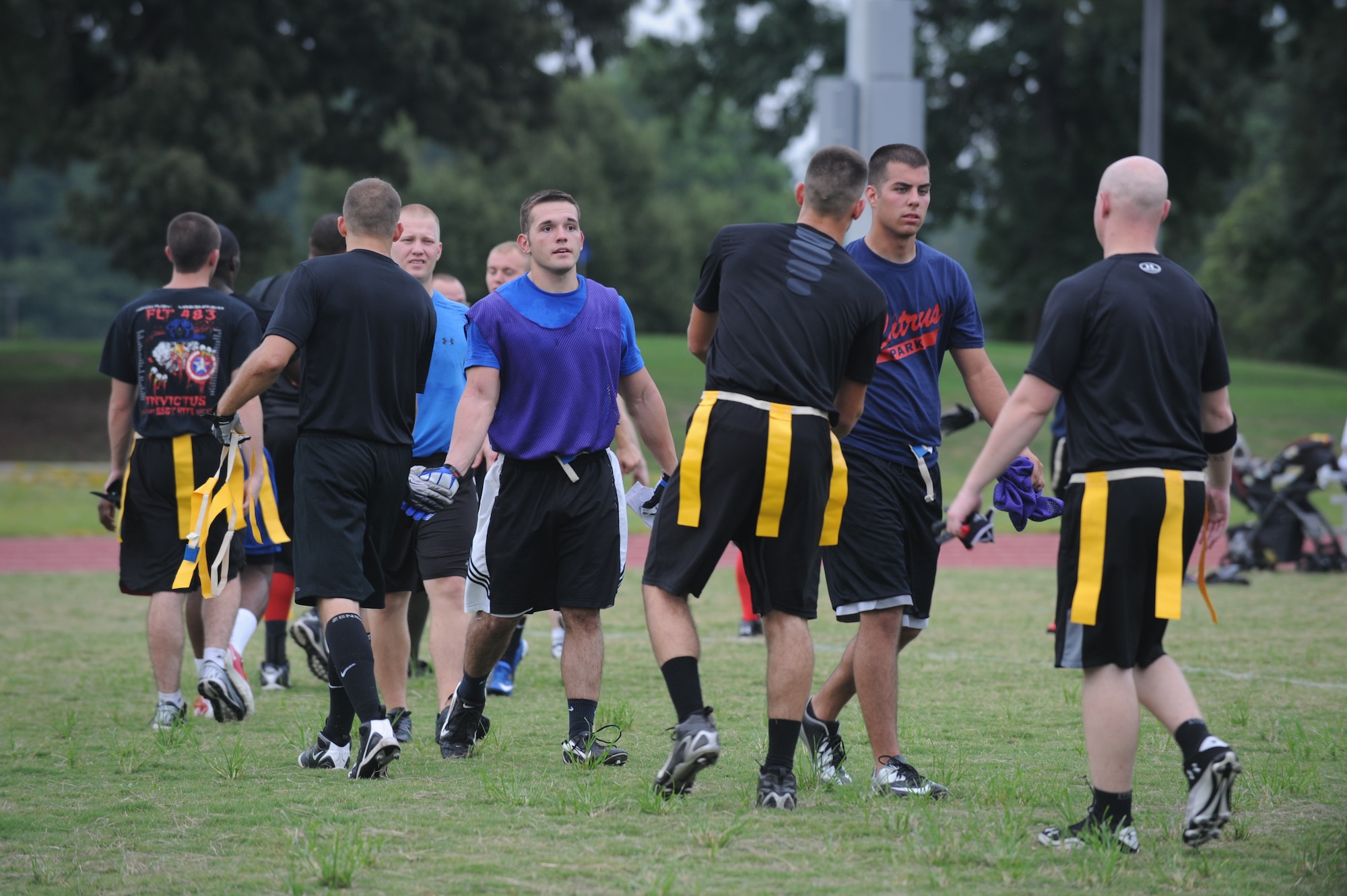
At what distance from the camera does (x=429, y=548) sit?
22.7 feet

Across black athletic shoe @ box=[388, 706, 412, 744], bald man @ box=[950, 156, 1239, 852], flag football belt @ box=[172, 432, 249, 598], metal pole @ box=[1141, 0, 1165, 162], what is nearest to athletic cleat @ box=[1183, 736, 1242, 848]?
bald man @ box=[950, 156, 1239, 852]

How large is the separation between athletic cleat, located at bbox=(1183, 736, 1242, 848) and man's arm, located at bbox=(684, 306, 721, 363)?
2.13m

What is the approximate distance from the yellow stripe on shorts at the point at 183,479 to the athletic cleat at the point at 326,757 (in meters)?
1.66

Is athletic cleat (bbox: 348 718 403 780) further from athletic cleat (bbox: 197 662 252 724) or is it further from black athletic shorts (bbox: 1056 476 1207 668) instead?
black athletic shorts (bbox: 1056 476 1207 668)

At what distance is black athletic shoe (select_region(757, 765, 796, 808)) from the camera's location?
5090 millimetres

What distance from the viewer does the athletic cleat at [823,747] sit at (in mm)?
5605

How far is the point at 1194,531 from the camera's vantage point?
4.64 metres

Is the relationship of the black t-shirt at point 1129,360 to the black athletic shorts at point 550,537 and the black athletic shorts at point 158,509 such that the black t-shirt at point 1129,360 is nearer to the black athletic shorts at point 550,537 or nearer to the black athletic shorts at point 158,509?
the black athletic shorts at point 550,537

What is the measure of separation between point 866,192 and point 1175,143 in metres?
37.0

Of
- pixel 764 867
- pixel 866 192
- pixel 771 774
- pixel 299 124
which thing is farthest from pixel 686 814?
pixel 299 124

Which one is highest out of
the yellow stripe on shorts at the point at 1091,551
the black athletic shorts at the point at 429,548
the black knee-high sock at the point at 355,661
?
the yellow stripe on shorts at the point at 1091,551

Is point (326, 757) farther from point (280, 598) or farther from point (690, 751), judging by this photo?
point (280, 598)

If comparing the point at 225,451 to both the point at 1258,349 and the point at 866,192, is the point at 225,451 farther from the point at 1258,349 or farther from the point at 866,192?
the point at 1258,349

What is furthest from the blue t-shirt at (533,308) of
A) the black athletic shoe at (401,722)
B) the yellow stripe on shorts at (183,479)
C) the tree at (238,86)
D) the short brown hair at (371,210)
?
the tree at (238,86)
